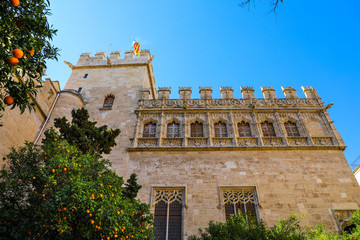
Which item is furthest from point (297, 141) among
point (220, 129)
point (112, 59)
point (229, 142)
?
point (112, 59)

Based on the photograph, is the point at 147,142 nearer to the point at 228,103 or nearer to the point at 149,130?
the point at 149,130

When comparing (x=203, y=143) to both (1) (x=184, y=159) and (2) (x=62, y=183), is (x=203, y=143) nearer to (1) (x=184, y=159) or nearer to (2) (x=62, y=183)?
(1) (x=184, y=159)

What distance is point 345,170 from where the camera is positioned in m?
12.1

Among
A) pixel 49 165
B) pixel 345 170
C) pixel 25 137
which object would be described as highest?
pixel 25 137

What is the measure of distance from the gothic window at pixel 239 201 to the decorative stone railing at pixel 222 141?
8.60ft

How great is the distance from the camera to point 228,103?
51.3 ft

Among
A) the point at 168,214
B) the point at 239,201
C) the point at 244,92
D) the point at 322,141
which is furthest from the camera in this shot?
the point at 244,92

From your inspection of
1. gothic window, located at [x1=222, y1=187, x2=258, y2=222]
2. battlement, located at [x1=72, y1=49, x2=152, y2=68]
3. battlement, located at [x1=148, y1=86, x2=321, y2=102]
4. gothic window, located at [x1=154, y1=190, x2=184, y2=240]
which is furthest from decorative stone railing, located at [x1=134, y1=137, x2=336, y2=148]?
battlement, located at [x1=72, y1=49, x2=152, y2=68]

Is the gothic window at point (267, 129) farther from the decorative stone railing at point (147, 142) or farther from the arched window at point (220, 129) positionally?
the decorative stone railing at point (147, 142)

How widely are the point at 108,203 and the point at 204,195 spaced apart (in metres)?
6.53

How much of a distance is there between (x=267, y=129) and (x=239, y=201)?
5036 mm

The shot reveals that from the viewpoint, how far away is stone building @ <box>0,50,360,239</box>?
11070 millimetres

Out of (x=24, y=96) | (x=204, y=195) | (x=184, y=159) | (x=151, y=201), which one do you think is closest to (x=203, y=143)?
(x=184, y=159)

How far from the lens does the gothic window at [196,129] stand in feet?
47.1
